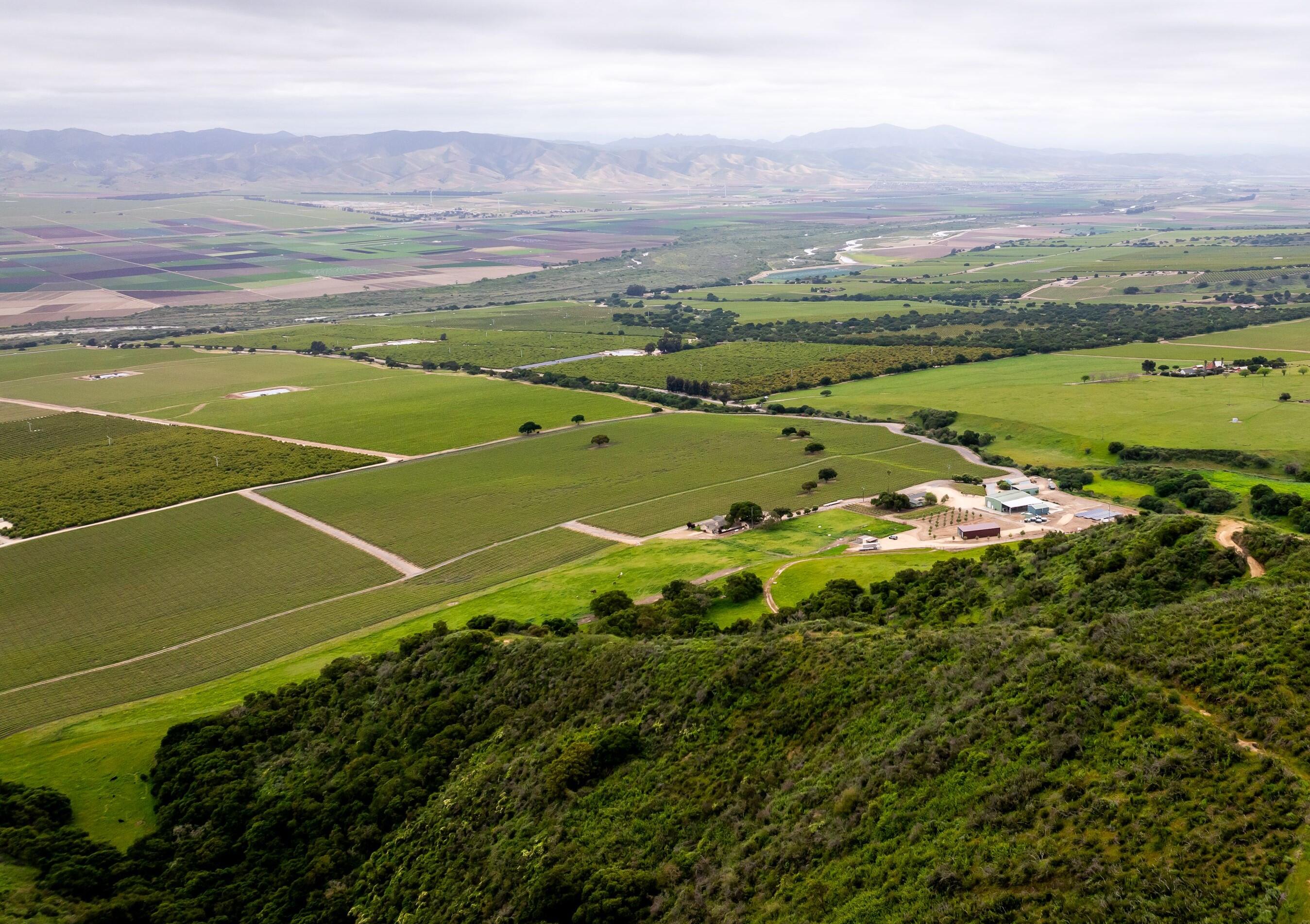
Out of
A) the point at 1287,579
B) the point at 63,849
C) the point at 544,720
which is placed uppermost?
the point at 1287,579

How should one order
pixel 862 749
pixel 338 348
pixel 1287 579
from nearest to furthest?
pixel 862 749
pixel 1287 579
pixel 338 348

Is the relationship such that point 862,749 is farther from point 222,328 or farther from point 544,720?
point 222,328

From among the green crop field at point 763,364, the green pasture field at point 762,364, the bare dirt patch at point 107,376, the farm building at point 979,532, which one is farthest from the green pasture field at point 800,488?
the bare dirt patch at point 107,376

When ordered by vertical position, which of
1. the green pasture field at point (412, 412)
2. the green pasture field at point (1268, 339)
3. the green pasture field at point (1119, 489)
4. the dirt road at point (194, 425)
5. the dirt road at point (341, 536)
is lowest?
the dirt road at point (341, 536)

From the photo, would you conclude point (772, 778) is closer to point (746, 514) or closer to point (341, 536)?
point (746, 514)

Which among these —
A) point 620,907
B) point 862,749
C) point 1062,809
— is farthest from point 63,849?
point 1062,809

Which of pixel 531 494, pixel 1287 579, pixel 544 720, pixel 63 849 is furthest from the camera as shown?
pixel 531 494

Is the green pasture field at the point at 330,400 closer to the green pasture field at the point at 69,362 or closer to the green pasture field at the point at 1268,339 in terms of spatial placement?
the green pasture field at the point at 69,362
